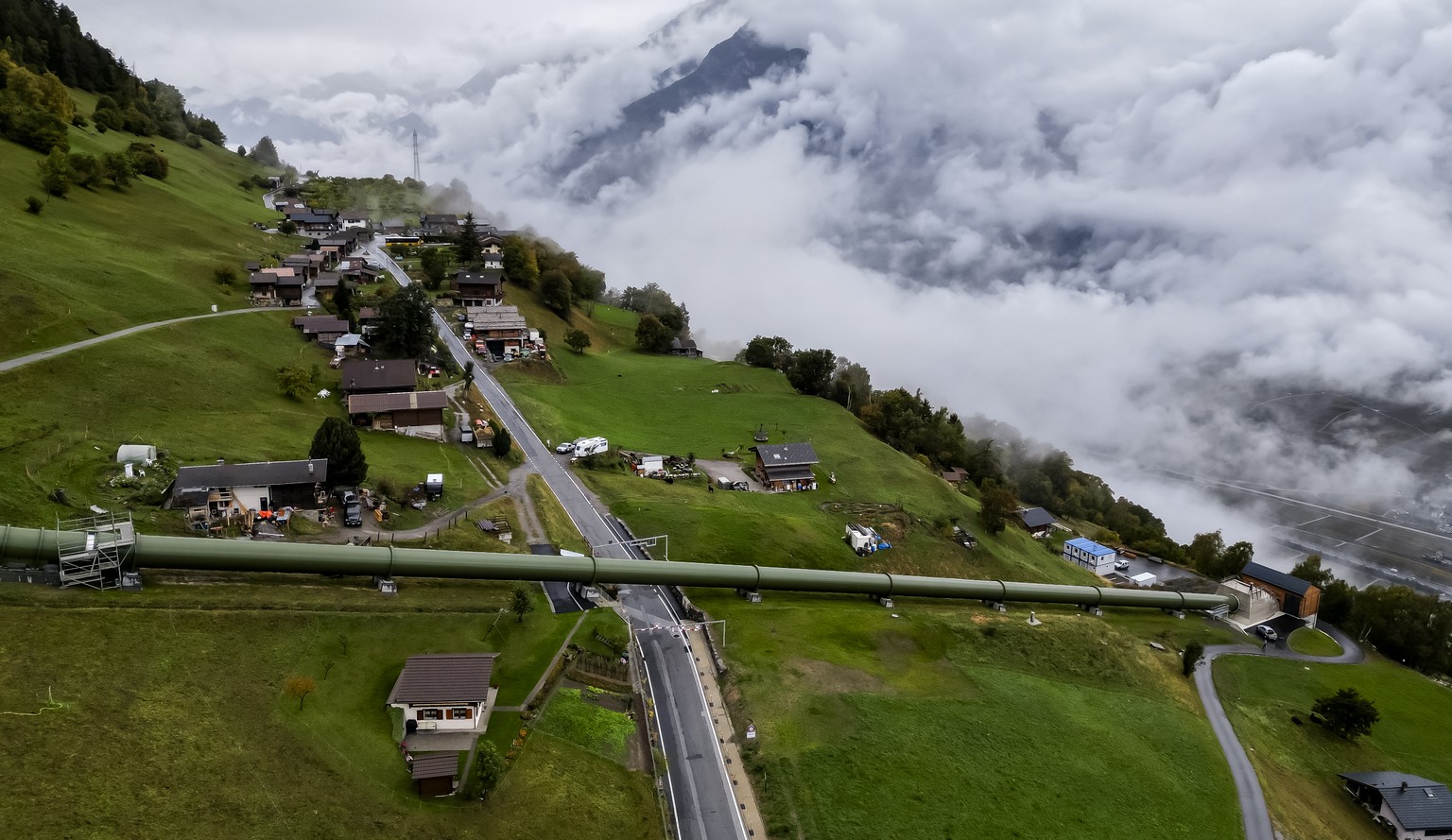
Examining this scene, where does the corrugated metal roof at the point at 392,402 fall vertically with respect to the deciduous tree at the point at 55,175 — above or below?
below

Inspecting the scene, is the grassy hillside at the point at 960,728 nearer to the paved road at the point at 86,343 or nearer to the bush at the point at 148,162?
the paved road at the point at 86,343

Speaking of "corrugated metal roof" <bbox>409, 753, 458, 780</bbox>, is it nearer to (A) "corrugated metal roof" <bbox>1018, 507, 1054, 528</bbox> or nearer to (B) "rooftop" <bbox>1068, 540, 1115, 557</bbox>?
(B) "rooftop" <bbox>1068, 540, 1115, 557</bbox>

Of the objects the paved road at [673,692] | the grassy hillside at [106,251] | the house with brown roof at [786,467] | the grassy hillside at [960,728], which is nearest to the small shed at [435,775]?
the paved road at [673,692]

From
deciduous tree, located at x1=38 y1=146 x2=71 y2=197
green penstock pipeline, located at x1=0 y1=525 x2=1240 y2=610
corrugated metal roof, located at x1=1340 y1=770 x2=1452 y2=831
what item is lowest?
corrugated metal roof, located at x1=1340 y1=770 x2=1452 y2=831

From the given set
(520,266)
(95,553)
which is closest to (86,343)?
(95,553)

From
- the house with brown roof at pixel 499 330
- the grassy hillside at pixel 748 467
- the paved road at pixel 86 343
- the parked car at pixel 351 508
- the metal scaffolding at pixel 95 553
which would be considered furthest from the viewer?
the house with brown roof at pixel 499 330

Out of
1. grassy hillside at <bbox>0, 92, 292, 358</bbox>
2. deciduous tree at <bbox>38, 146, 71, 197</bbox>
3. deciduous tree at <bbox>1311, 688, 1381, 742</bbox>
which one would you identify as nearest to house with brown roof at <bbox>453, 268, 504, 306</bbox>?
grassy hillside at <bbox>0, 92, 292, 358</bbox>

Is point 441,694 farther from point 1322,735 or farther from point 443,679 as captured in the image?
point 1322,735
